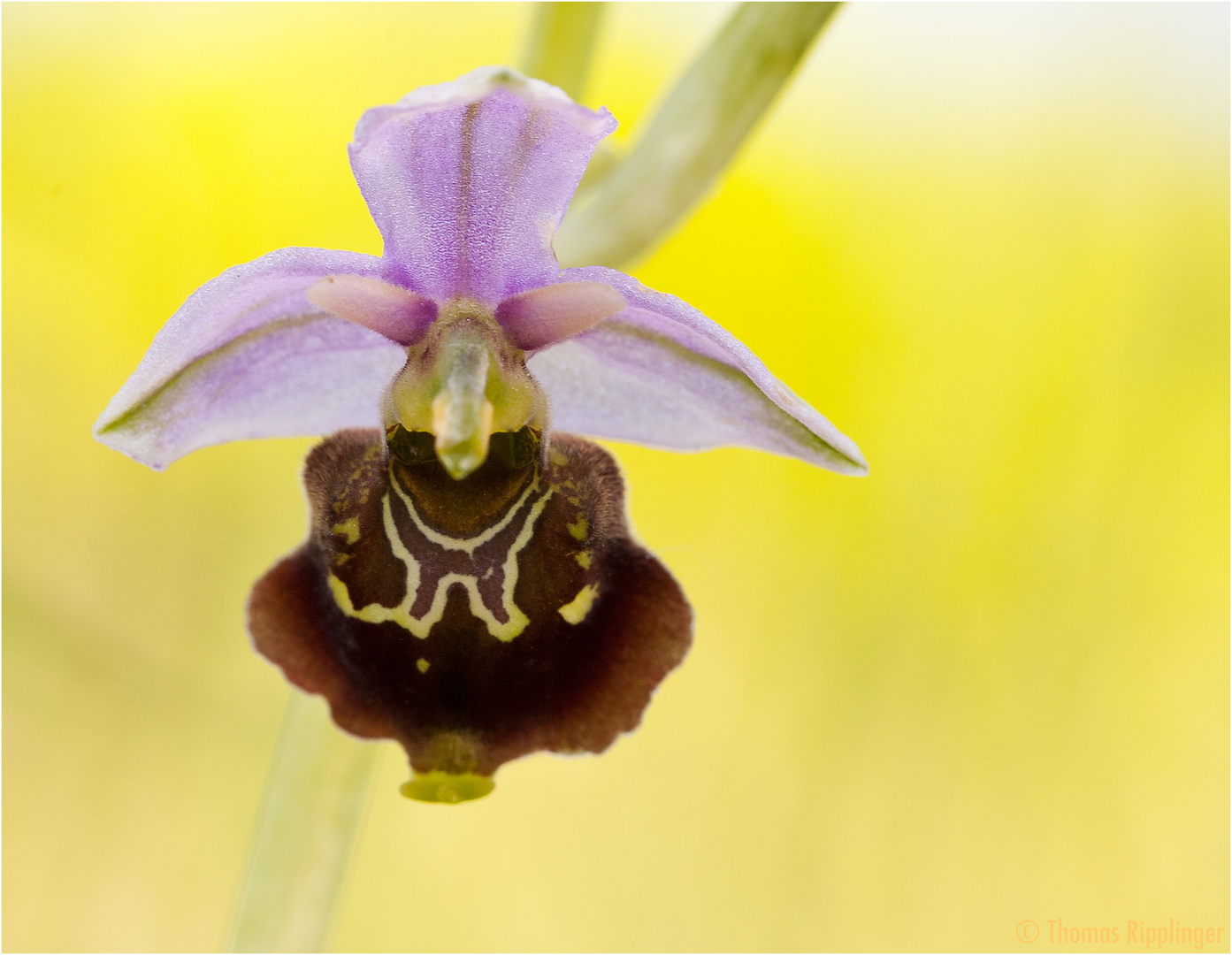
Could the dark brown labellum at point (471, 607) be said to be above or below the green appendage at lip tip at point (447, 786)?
above

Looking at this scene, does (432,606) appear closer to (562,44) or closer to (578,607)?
(578,607)

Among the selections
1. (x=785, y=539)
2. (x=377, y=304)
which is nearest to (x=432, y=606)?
→ (x=377, y=304)

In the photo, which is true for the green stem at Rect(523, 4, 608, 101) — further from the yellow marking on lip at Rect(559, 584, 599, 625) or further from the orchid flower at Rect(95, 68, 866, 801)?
the yellow marking on lip at Rect(559, 584, 599, 625)

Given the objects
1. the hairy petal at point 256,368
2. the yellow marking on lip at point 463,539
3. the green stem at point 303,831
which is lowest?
the green stem at point 303,831

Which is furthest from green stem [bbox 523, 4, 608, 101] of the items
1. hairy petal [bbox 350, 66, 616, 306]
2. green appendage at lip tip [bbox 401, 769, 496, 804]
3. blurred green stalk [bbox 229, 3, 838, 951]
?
green appendage at lip tip [bbox 401, 769, 496, 804]

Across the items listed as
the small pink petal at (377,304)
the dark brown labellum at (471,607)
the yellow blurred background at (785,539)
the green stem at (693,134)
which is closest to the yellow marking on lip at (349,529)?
the dark brown labellum at (471,607)

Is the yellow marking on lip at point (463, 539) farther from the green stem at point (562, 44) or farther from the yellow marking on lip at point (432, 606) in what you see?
the green stem at point (562, 44)

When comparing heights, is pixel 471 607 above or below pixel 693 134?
below

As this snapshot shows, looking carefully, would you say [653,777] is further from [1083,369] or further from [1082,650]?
[1083,369]
